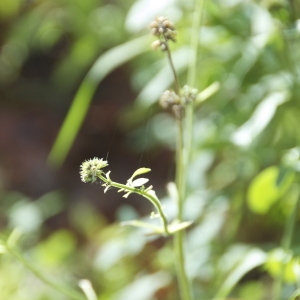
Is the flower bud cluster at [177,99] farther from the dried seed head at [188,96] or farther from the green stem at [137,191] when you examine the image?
the green stem at [137,191]

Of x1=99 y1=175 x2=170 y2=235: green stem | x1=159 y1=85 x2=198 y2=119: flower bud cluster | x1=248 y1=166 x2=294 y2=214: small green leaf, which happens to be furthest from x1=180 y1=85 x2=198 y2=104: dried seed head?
x1=248 y1=166 x2=294 y2=214: small green leaf

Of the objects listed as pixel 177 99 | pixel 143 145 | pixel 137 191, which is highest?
pixel 143 145

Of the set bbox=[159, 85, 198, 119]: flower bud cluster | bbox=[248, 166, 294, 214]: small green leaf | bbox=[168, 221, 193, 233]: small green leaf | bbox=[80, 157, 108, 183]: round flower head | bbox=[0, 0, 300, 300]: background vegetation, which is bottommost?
bbox=[168, 221, 193, 233]: small green leaf

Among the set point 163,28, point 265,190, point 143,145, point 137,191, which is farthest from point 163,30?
point 143,145

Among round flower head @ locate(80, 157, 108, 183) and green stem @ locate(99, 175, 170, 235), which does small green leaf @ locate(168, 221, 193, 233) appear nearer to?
green stem @ locate(99, 175, 170, 235)

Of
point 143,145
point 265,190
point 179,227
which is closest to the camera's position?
point 179,227

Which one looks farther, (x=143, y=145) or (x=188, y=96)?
(x=143, y=145)

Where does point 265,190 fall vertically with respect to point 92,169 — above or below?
above

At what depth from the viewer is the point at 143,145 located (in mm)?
1699

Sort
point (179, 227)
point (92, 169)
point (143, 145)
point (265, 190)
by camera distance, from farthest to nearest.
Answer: point (143, 145)
point (265, 190)
point (179, 227)
point (92, 169)

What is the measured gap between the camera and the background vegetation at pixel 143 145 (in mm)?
1093

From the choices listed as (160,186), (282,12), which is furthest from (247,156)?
(160,186)

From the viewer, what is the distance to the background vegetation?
1.09m

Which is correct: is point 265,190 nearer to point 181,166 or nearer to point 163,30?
point 181,166
